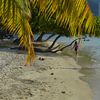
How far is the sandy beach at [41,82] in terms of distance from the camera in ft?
70.3

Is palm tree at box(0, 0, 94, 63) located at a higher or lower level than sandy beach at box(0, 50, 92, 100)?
higher

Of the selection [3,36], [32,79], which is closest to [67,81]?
[32,79]

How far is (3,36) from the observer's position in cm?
5241

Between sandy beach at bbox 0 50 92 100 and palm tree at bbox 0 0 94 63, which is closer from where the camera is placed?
palm tree at bbox 0 0 94 63

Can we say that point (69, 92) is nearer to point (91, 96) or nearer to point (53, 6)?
point (91, 96)

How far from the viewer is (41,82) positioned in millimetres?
25734

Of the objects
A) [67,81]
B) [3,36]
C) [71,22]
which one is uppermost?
[71,22]

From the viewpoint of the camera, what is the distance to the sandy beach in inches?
843

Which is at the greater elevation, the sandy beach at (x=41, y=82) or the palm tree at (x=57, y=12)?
the palm tree at (x=57, y=12)

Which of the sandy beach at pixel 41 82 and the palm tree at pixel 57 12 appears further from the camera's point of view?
the sandy beach at pixel 41 82

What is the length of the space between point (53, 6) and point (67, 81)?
17.6 metres

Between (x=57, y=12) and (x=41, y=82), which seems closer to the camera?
(x=57, y=12)

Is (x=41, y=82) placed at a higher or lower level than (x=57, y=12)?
lower

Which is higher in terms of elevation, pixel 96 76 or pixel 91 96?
pixel 91 96
